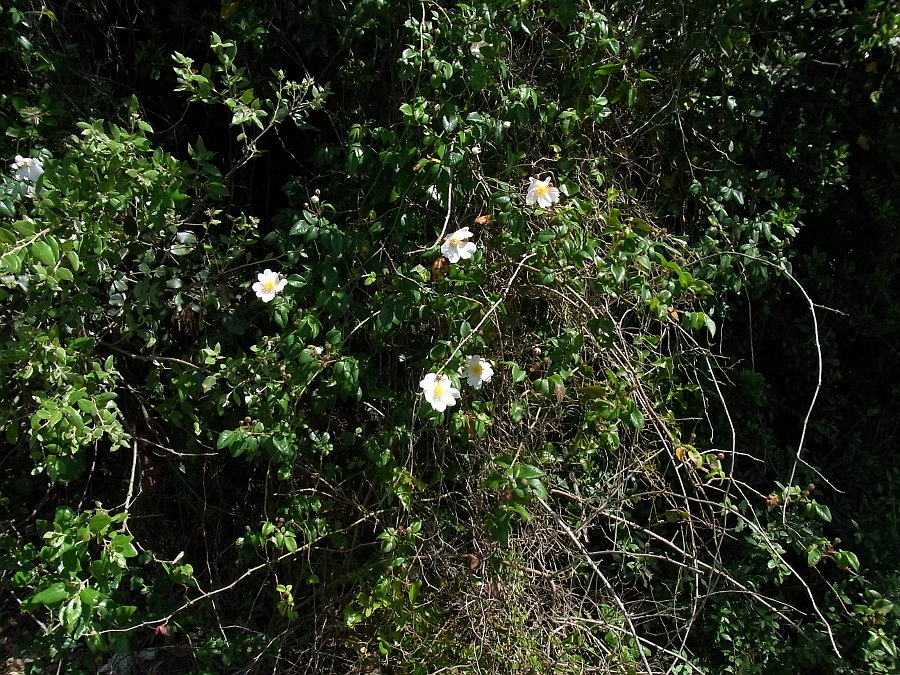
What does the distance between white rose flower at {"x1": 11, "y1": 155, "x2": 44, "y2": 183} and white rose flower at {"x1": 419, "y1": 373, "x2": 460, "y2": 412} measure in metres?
1.16

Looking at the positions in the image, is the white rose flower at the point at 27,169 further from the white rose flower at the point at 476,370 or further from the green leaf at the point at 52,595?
the white rose flower at the point at 476,370


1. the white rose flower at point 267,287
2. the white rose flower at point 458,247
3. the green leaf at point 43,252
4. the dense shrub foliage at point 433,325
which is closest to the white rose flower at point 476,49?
the dense shrub foliage at point 433,325

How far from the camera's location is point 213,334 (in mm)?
2189

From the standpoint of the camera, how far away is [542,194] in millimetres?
1891

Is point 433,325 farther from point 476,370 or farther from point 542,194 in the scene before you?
point 542,194

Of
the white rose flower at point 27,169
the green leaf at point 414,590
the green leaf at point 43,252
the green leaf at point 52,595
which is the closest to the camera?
the green leaf at point 43,252

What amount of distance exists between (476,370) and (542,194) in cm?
50

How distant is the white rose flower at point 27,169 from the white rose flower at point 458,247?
1.08 m

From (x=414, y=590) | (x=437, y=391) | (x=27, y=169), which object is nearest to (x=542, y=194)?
(x=437, y=391)

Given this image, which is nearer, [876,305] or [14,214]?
[14,214]

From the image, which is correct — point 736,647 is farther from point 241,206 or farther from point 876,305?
point 241,206

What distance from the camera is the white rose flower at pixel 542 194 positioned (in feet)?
6.20

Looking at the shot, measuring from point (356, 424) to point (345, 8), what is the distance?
50.2 inches

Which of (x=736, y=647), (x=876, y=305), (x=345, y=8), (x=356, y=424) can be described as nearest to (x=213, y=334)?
(x=356, y=424)
